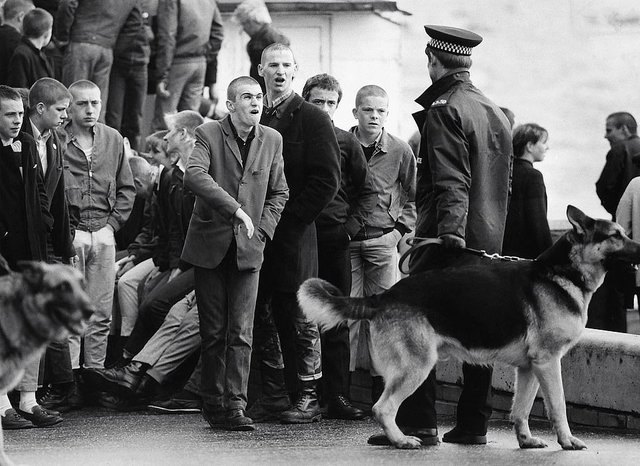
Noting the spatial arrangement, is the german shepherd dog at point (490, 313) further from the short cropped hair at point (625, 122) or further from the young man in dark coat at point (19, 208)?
the short cropped hair at point (625, 122)

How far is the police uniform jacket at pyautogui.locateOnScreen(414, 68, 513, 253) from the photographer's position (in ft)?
29.2

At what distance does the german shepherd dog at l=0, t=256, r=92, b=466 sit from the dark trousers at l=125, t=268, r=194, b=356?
12.9 feet

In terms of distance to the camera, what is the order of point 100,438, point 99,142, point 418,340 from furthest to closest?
point 99,142 < point 100,438 < point 418,340

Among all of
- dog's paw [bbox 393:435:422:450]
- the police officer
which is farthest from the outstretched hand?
dog's paw [bbox 393:435:422:450]

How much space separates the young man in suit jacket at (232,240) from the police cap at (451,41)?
1421 mm

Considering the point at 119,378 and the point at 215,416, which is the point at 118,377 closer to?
the point at 119,378

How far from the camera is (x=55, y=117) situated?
10.7 metres

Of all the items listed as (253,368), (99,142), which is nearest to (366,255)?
(253,368)

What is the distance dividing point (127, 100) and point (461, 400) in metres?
6.63

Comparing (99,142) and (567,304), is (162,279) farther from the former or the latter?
(567,304)

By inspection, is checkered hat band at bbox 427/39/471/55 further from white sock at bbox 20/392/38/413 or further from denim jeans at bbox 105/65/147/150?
denim jeans at bbox 105/65/147/150

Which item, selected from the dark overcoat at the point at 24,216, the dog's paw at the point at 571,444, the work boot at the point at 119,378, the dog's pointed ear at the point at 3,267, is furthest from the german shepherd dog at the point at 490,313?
the work boot at the point at 119,378

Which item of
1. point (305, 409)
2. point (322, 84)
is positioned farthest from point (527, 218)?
point (305, 409)

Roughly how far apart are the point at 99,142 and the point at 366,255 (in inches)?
90.4
